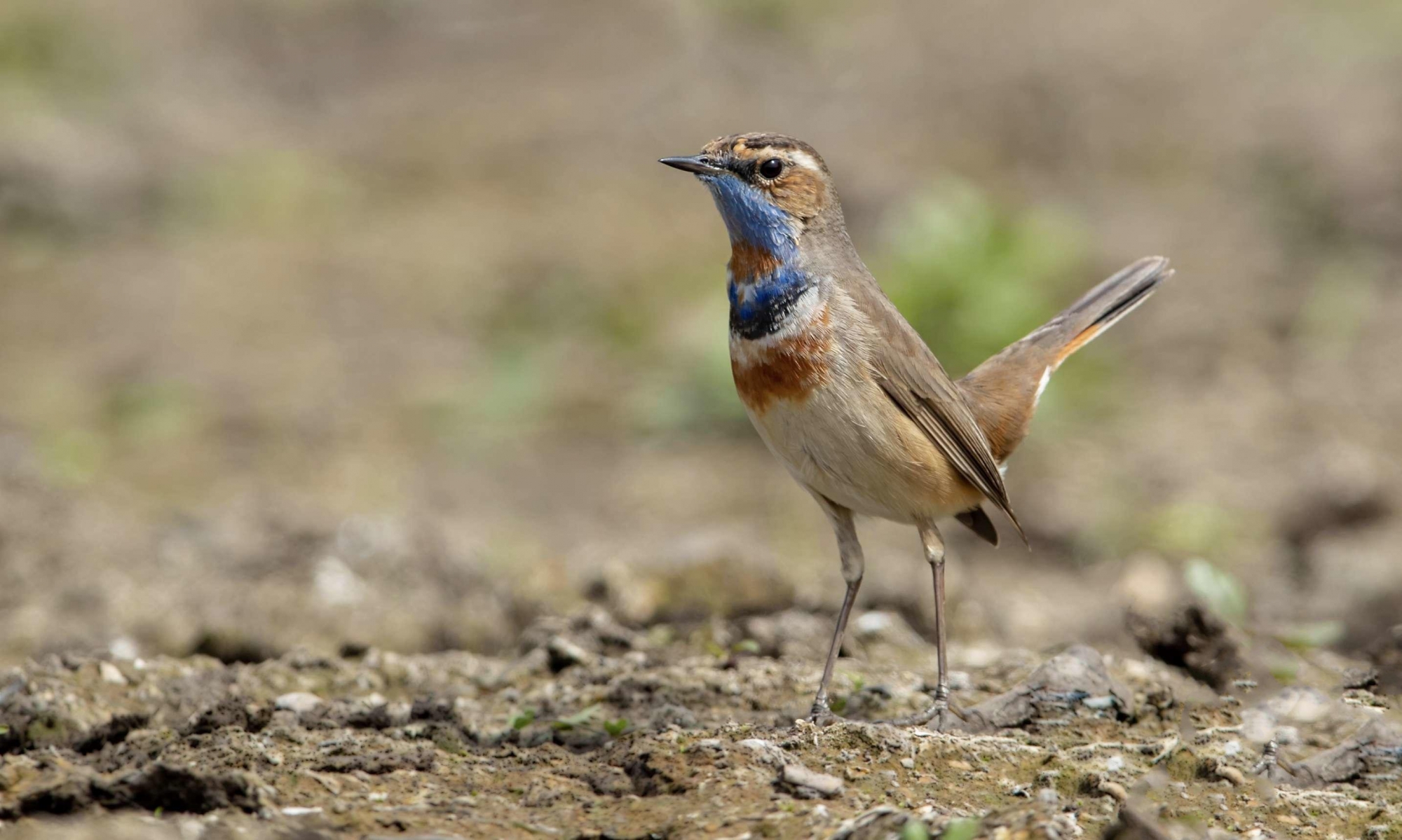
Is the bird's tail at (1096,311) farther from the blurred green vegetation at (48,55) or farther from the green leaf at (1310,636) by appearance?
the blurred green vegetation at (48,55)

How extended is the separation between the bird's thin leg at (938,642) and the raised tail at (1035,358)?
622 millimetres

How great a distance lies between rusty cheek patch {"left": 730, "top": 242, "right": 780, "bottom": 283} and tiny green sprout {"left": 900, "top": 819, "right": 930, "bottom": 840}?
2375 mm

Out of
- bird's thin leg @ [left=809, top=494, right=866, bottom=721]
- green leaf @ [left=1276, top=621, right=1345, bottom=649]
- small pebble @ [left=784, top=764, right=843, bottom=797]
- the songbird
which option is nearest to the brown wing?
the songbird

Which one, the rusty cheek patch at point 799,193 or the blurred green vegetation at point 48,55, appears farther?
the blurred green vegetation at point 48,55

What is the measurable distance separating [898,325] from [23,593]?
455 cm

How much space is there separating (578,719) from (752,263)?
1.79 m

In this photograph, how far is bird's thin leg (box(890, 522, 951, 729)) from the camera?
537 centimetres

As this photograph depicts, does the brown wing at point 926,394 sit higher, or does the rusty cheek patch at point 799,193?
the rusty cheek patch at point 799,193

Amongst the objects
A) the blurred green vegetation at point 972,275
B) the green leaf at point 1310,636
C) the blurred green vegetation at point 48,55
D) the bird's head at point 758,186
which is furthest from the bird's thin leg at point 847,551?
the blurred green vegetation at point 48,55

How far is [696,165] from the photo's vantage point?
5625 millimetres

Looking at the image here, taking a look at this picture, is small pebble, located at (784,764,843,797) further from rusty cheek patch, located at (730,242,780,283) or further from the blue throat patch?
rusty cheek patch, located at (730,242,780,283)

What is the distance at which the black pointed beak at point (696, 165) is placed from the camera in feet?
18.4

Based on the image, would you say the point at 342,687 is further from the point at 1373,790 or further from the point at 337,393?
the point at 337,393

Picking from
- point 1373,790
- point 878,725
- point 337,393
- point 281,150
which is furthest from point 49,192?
point 1373,790
